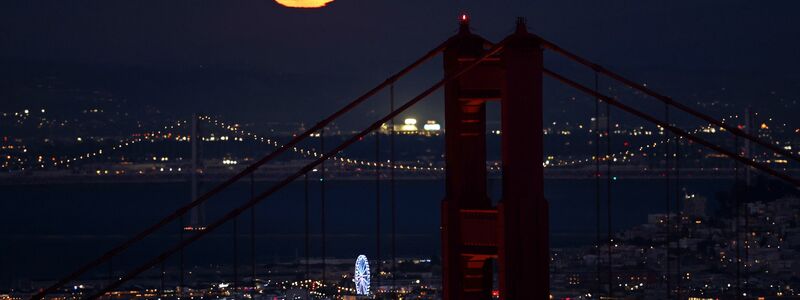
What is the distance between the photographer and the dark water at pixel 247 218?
29.2m

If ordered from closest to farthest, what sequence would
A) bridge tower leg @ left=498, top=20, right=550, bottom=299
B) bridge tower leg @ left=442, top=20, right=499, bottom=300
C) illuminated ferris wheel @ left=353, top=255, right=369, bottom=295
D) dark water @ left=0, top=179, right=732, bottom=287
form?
1. bridge tower leg @ left=498, top=20, right=550, bottom=299
2. bridge tower leg @ left=442, top=20, right=499, bottom=300
3. illuminated ferris wheel @ left=353, top=255, right=369, bottom=295
4. dark water @ left=0, top=179, right=732, bottom=287

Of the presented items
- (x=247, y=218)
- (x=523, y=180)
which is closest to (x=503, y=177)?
(x=523, y=180)

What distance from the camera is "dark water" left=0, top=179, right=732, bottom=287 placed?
29203mm

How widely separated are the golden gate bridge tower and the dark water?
1865 cm

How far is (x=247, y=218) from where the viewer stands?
128ft

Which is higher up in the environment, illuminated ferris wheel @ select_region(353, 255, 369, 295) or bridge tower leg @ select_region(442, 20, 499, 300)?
bridge tower leg @ select_region(442, 20, 499, 300)

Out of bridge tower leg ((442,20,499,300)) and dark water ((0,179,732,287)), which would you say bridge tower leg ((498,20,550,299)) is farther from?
dark water ((0,179,732,287))

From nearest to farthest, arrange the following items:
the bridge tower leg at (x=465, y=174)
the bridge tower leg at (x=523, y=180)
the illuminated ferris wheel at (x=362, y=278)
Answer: the bridge tower leg at (x=523, y=180) → the bridge tower leg at (x=465, y=174) → the illuminated ferris wheel at (x=362, y=278)

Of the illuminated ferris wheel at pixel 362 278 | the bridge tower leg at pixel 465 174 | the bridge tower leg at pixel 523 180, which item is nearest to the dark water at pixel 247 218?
the illuminated ferris wheel at pixel 362 278

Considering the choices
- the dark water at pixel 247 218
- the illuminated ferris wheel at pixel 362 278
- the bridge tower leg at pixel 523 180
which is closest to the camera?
the bridge tower leg at pixel 523 180

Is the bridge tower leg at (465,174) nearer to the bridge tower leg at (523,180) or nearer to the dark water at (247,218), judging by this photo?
the bridge tower leg at (523,180)

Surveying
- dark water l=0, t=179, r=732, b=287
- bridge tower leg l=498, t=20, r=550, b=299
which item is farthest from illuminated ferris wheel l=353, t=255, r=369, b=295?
dark water l=0, t=179, r=732, b=287

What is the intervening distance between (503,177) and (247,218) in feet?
110

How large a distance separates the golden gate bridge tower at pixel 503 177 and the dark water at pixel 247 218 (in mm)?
18654
